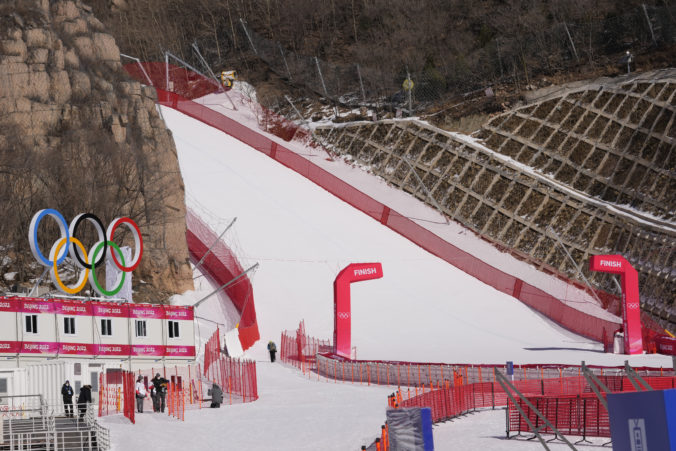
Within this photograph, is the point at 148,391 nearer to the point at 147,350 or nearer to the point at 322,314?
the point at 147,350

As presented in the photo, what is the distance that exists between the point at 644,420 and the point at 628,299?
3449 cm

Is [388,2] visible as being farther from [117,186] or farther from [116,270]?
[116,270]

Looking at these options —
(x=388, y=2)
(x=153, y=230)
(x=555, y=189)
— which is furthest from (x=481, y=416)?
(x=388, y=2)

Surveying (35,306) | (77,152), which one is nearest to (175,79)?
(77,152)

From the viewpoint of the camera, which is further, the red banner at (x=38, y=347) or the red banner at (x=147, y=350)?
the red banner at (x=147, y=350)

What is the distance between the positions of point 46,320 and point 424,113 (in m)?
43.8

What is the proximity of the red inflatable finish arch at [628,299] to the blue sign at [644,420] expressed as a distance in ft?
109

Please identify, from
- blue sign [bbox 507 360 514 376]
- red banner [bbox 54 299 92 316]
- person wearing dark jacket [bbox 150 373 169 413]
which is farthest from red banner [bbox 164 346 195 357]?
blue sign [bbox 507 360 514 376]

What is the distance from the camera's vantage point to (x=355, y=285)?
5194cm

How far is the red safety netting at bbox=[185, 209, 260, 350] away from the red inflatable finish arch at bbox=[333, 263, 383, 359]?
4274mm

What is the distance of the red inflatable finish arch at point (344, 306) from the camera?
1571 inches

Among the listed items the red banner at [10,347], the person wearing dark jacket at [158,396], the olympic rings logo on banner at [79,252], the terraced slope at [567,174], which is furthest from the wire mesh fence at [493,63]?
the person wearing dark jacket at [158,396]

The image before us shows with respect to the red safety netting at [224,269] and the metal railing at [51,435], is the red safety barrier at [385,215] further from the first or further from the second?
the metal railing at [51,435]

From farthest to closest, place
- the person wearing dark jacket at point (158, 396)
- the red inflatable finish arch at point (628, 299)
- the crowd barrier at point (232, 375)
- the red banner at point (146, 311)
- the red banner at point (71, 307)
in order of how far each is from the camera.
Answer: the red inflatable finish arch at point (628, 299) < the red banner at point (146, 311) < the red banner at point (71, 307) < the crowd barrier at point (232, 375) < the person wearing dark jacket at point (158, 396)
